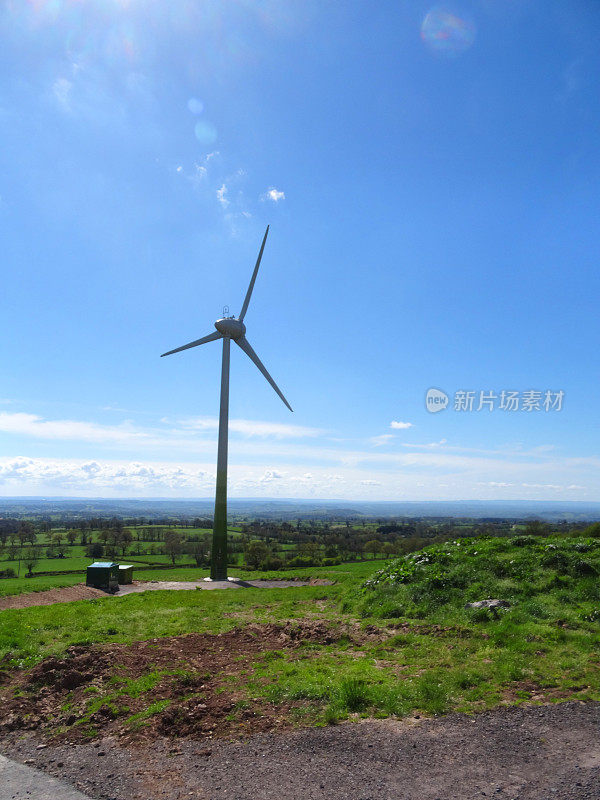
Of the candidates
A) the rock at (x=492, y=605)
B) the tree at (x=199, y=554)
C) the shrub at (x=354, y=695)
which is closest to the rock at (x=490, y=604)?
the rock at (x=492, y=605)

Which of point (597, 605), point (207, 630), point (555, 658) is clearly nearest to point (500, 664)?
point (555, 658)

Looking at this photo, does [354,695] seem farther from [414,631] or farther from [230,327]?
[230,327]

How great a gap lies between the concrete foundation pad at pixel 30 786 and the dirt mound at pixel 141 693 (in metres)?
1.09

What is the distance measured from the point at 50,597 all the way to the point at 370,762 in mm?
22953

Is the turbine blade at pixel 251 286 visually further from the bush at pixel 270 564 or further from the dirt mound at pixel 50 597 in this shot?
the bush at pixel 270 564

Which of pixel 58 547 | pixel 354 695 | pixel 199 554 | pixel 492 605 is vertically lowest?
pixel 58 547

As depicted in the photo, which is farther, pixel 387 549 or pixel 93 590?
pixel 387 549

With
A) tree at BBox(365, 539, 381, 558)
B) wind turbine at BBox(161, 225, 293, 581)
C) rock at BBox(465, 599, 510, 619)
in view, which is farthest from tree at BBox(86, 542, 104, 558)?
rock at BBox(465, 599, 510, 619)

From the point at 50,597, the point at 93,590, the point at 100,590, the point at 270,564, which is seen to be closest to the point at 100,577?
the point at 100,590

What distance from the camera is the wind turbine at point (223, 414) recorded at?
1494 inches

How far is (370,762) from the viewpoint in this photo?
7746 millimetres

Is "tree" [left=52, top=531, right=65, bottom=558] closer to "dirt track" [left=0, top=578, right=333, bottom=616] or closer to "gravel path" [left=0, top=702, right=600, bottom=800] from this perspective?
"dirt track" [left=0, top=578, right=333, bottom=616]

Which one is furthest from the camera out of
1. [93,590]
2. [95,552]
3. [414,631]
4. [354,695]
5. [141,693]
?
[95,552]

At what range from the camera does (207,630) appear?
55.0ft
